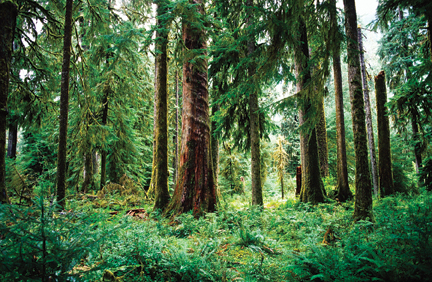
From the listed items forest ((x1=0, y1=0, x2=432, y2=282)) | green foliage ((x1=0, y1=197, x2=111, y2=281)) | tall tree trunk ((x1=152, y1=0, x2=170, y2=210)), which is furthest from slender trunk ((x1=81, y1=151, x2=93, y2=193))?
green foliage ((x1=0, y1=197, x2=111, y2=281))

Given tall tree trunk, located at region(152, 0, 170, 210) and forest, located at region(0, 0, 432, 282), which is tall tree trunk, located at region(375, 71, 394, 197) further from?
tall tree trunk, located at region(152, 0, 170, 210)

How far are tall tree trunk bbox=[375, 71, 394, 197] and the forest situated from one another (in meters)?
0.06

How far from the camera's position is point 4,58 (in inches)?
199

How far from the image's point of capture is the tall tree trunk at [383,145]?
1023 cm

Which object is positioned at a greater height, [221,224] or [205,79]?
[205,79]

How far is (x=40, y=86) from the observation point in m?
7.56

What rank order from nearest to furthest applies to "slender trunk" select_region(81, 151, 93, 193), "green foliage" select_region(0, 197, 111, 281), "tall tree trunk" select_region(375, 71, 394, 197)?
1. "green foliage" select_region(0, 197, 111, 281)
2. "tall tree trunk" select_region(375, 71, 394, 197)
3. "slender trunk" select_region(81, 151, 93, 193)

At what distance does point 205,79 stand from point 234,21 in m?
4.03

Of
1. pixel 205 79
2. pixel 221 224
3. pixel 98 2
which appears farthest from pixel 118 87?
pixel 221 224

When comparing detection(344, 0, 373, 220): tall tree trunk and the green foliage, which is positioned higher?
detection(344, 0, 373, 220): tall tree trunk

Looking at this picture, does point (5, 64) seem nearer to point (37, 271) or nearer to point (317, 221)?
point (37, 271)

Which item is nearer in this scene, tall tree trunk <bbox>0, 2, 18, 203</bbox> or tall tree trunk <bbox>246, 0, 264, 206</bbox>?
tall tree trunk <bbox>0, 2, 18, 203</bbox>

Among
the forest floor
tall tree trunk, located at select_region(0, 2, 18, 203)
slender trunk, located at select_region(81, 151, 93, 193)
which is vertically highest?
tall tree trunk, located at select_region(0, 2, 18, 203)

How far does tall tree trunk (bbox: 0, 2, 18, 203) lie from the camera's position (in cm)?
492
